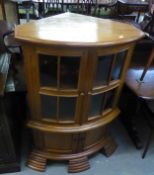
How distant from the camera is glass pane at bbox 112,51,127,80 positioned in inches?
42.5

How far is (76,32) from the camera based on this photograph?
102cm

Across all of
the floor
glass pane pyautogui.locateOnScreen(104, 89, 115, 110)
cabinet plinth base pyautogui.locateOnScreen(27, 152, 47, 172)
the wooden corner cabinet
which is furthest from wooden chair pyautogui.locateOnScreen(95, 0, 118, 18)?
cabinet plinth base pyautogui.locateOnScreen(27, 152, 47, 172)

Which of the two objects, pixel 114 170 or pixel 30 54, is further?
pixel 114 170

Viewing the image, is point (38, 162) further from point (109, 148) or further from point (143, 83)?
point (143, 83)

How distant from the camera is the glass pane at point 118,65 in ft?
3.54

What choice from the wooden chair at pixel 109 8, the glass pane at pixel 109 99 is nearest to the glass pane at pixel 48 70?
the glass pane at pixel 109 99

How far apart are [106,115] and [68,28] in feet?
1.96

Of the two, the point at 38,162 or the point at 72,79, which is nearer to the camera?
the point at 72,79

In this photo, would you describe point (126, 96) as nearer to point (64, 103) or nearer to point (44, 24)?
point (64, 103)

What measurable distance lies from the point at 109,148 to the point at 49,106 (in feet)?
2.16

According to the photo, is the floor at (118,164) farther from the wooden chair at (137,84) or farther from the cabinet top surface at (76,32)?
the cabinet top surface at (76,32)

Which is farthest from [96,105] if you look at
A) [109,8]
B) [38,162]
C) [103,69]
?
[109,8]

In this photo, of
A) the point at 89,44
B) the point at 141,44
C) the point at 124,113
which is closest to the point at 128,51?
the point at 89,44

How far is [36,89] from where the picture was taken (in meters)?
1.08
